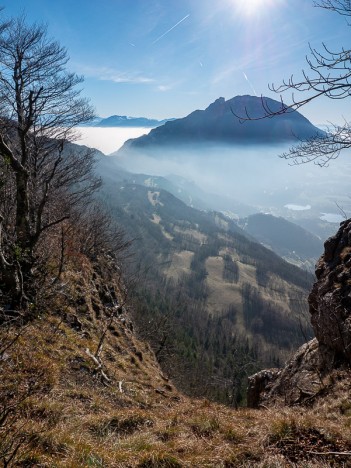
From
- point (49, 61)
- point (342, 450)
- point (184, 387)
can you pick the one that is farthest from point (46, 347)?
point (184, 387)

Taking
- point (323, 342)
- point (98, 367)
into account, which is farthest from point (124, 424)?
point (323, 342)

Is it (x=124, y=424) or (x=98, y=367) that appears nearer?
(x=124, y=424)

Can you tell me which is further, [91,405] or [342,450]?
[91,405]

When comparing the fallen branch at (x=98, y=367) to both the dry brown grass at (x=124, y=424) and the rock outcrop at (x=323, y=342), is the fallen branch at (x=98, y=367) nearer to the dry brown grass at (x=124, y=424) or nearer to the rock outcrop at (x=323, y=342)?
the dry brown grass at (x=124, y=424)

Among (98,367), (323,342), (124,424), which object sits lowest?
(98,367)

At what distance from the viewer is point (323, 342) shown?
10.0 m

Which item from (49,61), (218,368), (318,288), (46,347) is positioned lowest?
(218,368)

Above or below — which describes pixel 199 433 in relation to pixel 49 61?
below

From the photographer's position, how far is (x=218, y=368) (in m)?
105

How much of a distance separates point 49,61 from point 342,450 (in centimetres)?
1608

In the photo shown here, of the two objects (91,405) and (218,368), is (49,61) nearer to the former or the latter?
(91,405)

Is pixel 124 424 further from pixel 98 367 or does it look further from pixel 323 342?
pixel 323 342

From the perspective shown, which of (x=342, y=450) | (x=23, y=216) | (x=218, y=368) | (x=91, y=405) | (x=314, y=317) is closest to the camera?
(x=342, y=450)

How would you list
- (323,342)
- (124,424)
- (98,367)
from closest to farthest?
(124,424)
(98,367)
(323,342)
